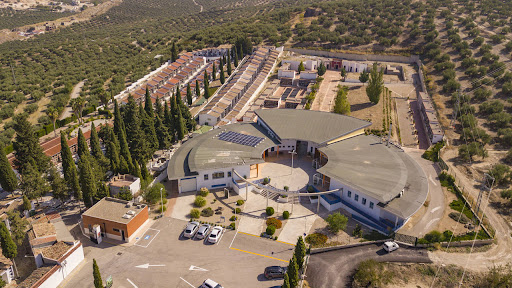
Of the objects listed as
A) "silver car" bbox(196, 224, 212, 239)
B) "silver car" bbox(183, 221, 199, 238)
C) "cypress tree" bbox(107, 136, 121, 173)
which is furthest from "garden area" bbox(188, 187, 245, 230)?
"cypress tree" bbox(107, 136, 121, 173)

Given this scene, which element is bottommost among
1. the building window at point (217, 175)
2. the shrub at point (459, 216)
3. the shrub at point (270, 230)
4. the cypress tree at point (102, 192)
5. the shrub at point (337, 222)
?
the shrub at point (459, 216)

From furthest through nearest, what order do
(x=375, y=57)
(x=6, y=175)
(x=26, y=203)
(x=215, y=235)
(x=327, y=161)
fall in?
(x=375, y=57) → (x=327, y=161) → (x=6, y=175) → (x=26, y=203) → (x=215, y=235)

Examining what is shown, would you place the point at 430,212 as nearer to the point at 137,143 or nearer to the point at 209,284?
the point at 209,284

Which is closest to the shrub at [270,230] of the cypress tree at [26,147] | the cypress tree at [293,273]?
the cypress tree at [293,273]

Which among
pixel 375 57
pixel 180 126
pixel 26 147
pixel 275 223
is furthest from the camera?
pixel 375 57

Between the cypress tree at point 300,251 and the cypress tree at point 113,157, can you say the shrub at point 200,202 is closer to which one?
the cypress tree at point 113,157

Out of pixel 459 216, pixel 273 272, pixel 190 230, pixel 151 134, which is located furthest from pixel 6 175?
pixel 459 216

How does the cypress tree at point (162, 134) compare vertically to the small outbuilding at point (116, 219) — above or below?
above
